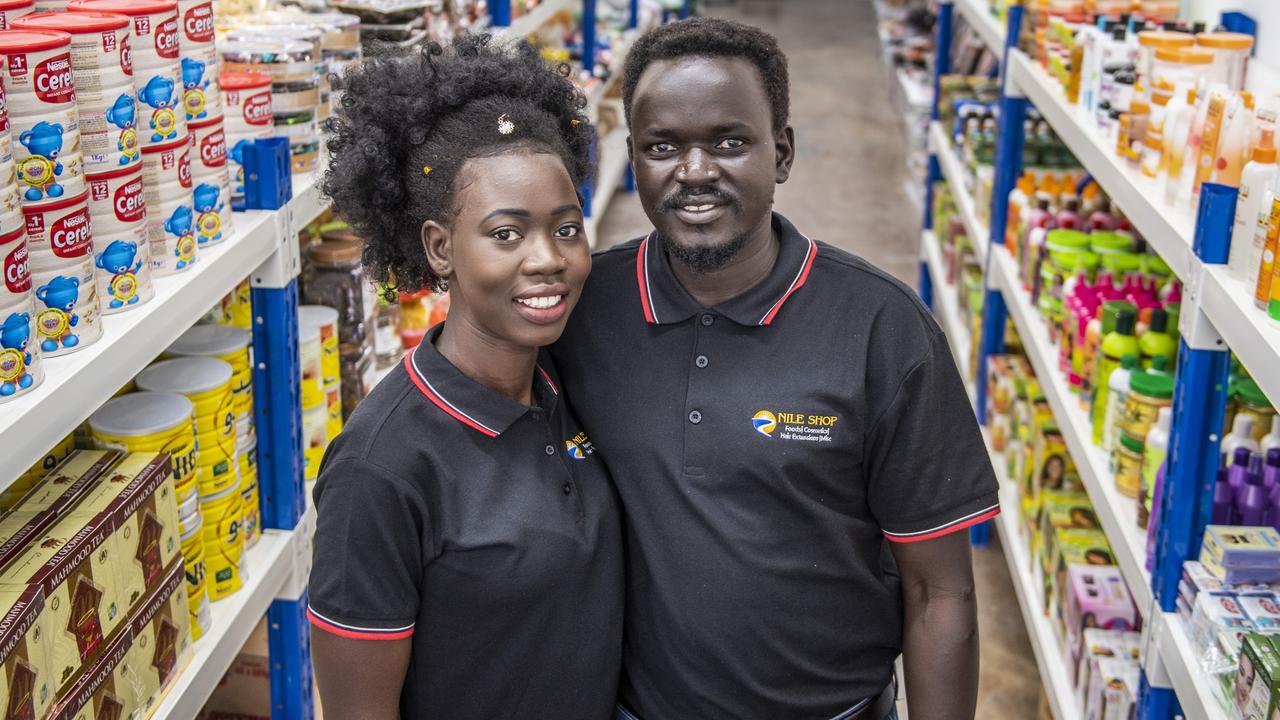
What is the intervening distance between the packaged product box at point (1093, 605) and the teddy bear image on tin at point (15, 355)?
84.7 inches

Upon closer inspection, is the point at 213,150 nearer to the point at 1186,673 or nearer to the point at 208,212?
the point at 208,212

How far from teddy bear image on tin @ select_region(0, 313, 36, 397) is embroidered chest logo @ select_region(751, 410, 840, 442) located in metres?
0.88

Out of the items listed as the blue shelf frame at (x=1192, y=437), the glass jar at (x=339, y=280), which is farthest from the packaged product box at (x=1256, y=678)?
the glass jar at (x=339, y=280)

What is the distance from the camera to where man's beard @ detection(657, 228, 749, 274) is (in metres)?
1.71

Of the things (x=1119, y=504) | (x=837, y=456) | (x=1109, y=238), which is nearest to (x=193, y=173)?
(x=837, y=456)

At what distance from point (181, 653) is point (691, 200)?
111cm

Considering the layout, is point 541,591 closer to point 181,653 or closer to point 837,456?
point 837,456

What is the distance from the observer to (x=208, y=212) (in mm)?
2152

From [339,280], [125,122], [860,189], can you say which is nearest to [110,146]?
[125,122]

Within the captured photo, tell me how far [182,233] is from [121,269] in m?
0.21

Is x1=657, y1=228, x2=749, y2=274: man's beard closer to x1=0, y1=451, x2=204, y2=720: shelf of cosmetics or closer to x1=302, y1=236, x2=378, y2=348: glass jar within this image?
x1=0, y1=451, x2=204, y2=720: shelf of cosmetics

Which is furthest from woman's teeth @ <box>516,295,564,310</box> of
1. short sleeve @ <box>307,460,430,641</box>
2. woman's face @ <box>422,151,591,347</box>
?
short sleeve @ <box>307,460,430,641</box>

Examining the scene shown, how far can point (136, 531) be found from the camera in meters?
1.91

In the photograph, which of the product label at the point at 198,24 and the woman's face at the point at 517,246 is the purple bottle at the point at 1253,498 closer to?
the woman's face at the point at 517,246
